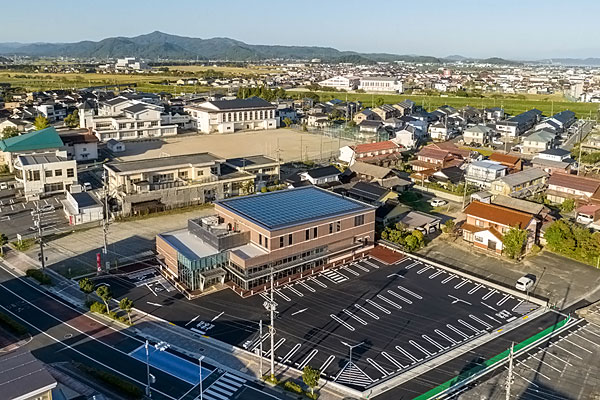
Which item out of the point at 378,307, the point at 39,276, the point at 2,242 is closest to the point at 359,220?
the point at 378,307

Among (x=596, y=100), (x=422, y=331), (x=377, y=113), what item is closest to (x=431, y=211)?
(x=422, y=331)

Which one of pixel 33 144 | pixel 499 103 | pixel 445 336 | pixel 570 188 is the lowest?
pixel 445 336

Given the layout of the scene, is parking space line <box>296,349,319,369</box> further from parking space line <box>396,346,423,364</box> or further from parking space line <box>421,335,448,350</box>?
parking space line <box>421,335,448,350</box>

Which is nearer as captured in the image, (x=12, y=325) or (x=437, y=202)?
(x=12, y=325)

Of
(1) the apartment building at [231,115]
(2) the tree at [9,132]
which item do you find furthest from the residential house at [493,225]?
(2) the tree at [9,132]

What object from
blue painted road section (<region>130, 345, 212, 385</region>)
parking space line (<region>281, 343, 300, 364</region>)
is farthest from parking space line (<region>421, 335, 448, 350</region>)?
blue painted road section (<region>130, 345, 212, 385</region>)

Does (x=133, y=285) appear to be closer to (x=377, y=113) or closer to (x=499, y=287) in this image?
(x=499, y=287)

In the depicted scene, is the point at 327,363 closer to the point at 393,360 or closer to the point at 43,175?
the point at 393,360

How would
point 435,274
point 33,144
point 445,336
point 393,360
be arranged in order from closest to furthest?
1. point 393,360
2. point 445,336
3. point 435,274
4. point 33,144
